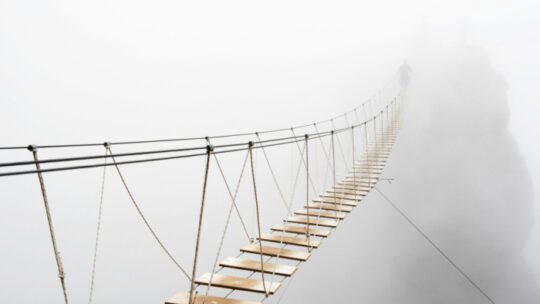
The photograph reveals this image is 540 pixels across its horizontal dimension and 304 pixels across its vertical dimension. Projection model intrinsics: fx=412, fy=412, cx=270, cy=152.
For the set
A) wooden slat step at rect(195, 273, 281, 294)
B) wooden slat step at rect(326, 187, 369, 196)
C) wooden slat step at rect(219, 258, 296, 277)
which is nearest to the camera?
wooden slat step at rect(195, 273, 281, 294)

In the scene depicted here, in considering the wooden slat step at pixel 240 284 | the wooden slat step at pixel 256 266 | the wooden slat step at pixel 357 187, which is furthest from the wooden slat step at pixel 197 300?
the wooden slat step at pixel 357 187

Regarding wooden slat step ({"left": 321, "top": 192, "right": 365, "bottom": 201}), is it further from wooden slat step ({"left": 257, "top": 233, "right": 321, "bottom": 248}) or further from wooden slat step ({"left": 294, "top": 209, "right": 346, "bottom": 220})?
wooden slat step ({"left": 257, "top": 233, "right": 321, "bottom": 248})

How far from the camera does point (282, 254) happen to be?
5.37 meters

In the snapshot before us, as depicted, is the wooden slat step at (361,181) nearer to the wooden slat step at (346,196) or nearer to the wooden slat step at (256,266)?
the wooden slat step at (346,196)

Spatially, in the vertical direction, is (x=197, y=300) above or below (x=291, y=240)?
above

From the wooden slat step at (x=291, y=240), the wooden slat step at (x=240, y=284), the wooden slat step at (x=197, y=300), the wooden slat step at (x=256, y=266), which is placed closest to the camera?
the wooden slat step at (x=197, y=300)

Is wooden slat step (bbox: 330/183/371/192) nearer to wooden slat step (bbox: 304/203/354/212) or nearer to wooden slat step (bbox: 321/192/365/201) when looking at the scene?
wooden slat step (bbox: 321/192/365/201)

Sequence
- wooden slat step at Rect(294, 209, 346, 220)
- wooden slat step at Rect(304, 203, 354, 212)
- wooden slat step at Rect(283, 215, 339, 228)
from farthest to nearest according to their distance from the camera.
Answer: wooden slat step at Rect(304, 203, 354, 212)
wooden slat step at Rect(294, 209, 346, 220)
wooden slat step at Rect(283, 215, 339, 228)

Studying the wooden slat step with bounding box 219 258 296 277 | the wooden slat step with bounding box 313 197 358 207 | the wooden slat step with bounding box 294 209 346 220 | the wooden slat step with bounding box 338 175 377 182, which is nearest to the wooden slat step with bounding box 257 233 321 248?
the wooden slat step with bounding box 219 258 296 277

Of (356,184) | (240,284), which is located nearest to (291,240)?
(240,284)

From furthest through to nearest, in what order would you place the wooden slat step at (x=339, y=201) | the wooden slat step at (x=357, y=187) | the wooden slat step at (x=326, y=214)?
the wooden slat step at (x=357, y=187)
the wooden slat step at (x=339, y=201)
the wooden slat step at (x=326, y=214)

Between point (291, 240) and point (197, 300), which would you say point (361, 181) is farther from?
point (197, 300)

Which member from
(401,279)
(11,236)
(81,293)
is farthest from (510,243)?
(11,236)

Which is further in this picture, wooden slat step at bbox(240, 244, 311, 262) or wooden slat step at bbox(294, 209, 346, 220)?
wooden slat step at bbox(294, 209, 346, 220)
